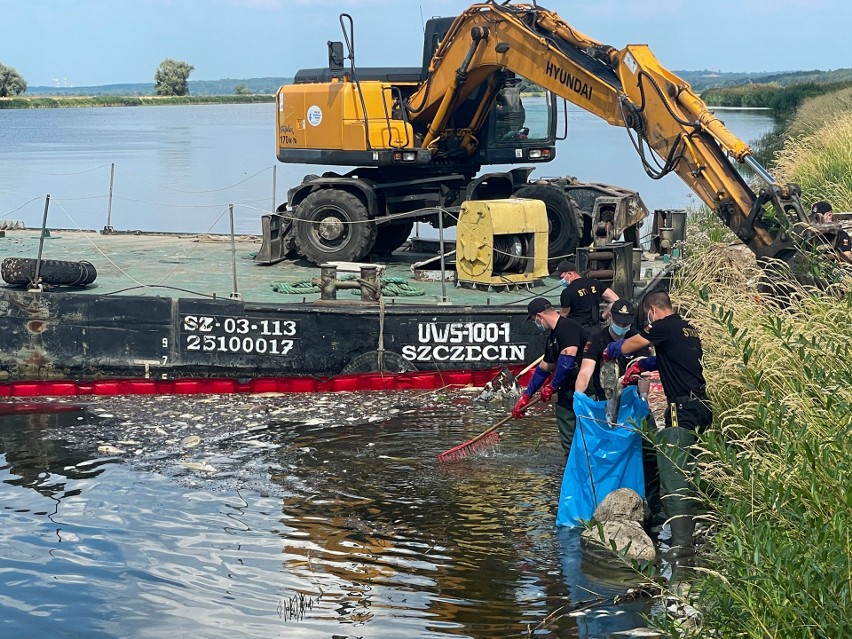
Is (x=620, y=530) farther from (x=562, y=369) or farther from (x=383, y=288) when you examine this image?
(x=383, y=288)

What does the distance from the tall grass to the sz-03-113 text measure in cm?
599

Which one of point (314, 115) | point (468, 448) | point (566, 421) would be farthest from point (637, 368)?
point (314, 115)

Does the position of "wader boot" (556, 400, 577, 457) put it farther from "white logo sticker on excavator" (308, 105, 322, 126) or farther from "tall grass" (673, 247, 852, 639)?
"white logo sticker on excavator" (308, 105, 322, 126)

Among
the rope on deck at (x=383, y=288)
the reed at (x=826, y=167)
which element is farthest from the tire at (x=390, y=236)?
the reed at (x=826, y=167)

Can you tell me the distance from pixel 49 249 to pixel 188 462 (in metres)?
8.54

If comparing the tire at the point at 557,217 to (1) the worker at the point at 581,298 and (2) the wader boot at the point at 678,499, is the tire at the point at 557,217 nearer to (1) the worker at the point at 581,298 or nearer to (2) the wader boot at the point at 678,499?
(1) the worker at the point at 581,298

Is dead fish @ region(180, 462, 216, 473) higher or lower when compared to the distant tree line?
lower

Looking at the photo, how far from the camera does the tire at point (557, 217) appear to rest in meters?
15.8

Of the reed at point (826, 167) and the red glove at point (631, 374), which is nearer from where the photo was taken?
the red glove at point (631, 374)

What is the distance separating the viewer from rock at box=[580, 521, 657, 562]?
7.84m

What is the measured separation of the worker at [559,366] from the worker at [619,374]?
0.16m

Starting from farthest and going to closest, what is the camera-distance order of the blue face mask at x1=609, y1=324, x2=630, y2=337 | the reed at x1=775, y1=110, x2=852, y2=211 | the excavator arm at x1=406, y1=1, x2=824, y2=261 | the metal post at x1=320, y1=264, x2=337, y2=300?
the reed at x1=775, y1=110, x2=852, y2=211 < the metal post at x1=320, y1=264, x2=337, y2=300 < the excavator arm at x1=406, y1=1, x2=824, y2=261 < the blue face mask at x1=609, y1=324, x2=630, y2=337

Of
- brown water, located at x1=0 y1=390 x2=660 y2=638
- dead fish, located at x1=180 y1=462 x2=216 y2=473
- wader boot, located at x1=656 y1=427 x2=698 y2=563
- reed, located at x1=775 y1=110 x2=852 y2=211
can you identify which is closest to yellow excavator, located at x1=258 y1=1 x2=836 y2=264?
brown water, located at x1=0 y1=390 x2=660 y2=638

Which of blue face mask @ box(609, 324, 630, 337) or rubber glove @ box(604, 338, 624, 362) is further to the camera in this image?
blue face mask @ box(609, 324, 630, 337)
